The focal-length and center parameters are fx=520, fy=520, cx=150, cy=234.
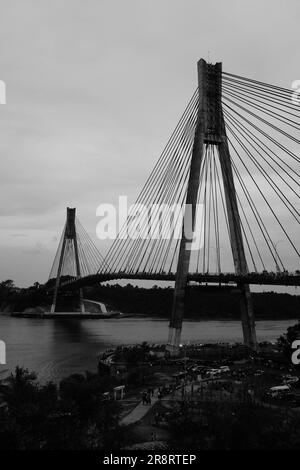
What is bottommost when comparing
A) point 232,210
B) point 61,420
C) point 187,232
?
point 61,420

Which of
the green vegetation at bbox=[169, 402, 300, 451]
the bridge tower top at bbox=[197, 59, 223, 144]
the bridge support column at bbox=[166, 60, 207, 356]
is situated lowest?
the green vegetation at bbox=[169, 402, 300, 451]

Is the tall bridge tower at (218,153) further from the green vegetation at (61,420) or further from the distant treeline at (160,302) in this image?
the distant treeline at (160,302)

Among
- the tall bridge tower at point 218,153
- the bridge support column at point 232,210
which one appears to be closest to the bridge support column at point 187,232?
the tall bridge tower at point 218,153

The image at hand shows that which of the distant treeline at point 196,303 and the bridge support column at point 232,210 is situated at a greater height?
the bridge support column at point 232,210

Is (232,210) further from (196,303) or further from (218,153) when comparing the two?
(196,303)

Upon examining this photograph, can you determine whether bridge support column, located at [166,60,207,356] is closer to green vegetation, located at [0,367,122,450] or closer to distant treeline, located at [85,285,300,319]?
green vegetation, located at [0,367,122,450]

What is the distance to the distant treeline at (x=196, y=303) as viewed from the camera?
107 metres

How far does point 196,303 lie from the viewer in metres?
110

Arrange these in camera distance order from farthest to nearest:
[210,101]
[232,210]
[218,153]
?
[218,153]
[210,101]
[232,210]

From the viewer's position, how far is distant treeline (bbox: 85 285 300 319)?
107 meters

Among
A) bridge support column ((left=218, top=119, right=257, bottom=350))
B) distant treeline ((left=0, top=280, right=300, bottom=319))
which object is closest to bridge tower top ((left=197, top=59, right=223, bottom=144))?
bridge support column ((left=218, top=119, right=257, bottom=350))

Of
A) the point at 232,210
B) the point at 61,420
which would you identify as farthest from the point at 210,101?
the point at 61,420

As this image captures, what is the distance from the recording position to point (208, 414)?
15391mm

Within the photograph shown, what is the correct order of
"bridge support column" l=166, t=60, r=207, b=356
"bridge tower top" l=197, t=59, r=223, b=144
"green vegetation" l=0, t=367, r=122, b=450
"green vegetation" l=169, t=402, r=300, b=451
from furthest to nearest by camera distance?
"bridge tower top" l=197, t=59, r=223, b=144 < "bridge support column" l=166, t=60, r=207, b=356 < "green vegetation" l=0, t=367, r=122, b=450 < "green vegetation" l=169, t=402, r=300, b=451
